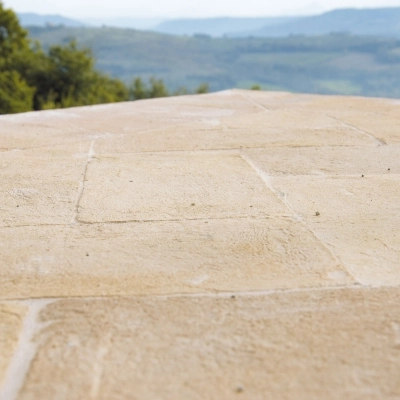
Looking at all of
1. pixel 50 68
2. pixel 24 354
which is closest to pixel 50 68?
pixel 50 68

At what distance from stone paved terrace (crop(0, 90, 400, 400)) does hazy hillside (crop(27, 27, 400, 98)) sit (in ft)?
349

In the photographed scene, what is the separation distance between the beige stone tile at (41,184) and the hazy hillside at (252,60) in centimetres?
10627

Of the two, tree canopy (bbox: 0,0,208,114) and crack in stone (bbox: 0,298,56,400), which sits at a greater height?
crack in stone (bbox: 0,298,56,400)

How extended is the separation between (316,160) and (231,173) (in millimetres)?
559

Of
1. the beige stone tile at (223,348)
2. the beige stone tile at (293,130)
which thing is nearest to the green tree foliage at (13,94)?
the beige stone tile at (293,130)

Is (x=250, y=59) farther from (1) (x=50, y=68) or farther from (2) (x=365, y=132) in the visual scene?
(2) (x=365, y=132)

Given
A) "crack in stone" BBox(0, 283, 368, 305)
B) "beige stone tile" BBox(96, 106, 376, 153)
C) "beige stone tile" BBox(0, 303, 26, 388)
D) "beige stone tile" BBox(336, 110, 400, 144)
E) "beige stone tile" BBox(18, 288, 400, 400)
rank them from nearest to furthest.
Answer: "beige stone tile" BBox(18, 288, 400, 400) → "beige stone tile" BBox(0, 303, 26, 388) → "crack in stone" BBox(0, 283, 368, 305) → "beige stone tile" BBox(96, 106, 376, 153) → "beige stone tile" BBox(336, 110, 400, 144)

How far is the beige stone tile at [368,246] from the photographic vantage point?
68.8 inches

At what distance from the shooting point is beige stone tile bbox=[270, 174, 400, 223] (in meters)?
2.28

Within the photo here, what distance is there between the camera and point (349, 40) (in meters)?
143

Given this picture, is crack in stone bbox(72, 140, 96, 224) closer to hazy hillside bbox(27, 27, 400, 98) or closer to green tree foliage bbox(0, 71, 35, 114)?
green tree foliage bbox(0, 71, 35, 114)

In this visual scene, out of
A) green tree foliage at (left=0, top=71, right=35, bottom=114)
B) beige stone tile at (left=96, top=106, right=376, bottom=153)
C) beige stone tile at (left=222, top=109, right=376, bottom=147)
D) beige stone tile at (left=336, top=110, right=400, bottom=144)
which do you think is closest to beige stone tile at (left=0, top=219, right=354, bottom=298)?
beige stone tile at (left=96, top=106, right=376, bottom=153)

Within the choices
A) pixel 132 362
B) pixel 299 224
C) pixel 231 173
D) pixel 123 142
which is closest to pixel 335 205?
pixel 299 224

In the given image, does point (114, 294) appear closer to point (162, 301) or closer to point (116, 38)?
point (162, 301)
